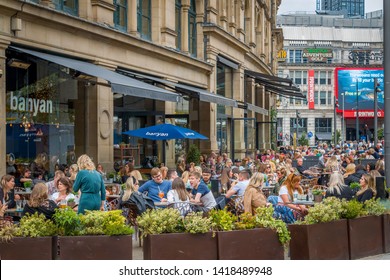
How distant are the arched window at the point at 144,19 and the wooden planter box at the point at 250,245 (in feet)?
63.9

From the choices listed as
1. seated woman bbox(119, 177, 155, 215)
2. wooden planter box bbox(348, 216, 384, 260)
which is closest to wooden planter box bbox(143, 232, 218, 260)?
wooden planter box bbox(348, 216, 384, 260)

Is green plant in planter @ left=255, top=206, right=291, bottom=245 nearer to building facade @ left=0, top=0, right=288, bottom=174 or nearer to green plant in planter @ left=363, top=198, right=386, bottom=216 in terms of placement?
green plant in planter @ left=363, top=198, right=386, bottom=216

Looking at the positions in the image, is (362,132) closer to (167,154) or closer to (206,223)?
(167,154)

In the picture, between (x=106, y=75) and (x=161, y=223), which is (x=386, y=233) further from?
(x=106, y=75)

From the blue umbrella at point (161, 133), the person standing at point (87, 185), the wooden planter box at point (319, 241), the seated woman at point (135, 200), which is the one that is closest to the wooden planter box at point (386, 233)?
the wooden planter box at point (319, 241)

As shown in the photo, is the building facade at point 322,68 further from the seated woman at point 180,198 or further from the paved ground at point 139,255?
the paved ground at point 139,255

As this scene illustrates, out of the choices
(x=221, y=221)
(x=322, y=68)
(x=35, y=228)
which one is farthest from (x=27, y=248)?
(x=322, y=68)

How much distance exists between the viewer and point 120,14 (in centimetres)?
2709

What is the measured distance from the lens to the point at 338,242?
11492 millimetres

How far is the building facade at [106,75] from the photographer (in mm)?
19984

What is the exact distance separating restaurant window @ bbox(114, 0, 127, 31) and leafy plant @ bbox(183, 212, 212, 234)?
673 inches

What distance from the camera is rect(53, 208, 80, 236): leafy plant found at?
32.5 feet

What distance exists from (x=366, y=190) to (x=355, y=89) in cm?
11919

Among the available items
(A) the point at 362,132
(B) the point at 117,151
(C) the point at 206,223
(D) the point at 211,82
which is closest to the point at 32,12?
(B) the point at 117,151
